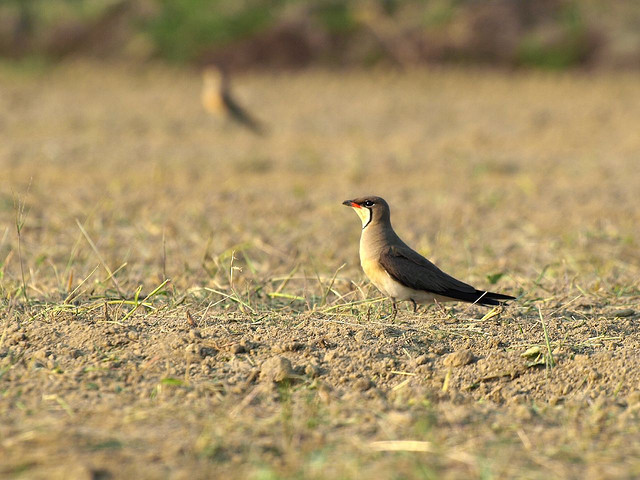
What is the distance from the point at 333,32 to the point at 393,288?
45.5ft

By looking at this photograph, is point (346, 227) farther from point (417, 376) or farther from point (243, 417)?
point (243, 417)

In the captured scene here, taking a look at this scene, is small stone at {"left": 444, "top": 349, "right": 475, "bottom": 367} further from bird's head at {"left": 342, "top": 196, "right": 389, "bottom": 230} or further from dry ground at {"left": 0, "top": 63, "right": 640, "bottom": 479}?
bird's head at {"left": 342, "top": 196, "right": 389, "bottom": 230}

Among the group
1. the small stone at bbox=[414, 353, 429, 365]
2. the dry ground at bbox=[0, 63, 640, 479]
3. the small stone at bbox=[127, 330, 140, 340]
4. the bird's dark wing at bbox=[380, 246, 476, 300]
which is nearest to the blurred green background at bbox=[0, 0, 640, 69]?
the dry ground at bbox=[0, 63, 640, 479]

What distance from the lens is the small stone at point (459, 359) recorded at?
358 cm

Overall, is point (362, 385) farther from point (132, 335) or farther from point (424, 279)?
point (132, 335)

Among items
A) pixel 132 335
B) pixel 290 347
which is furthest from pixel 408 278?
pixel 132 335

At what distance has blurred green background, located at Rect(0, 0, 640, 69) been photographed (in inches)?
663

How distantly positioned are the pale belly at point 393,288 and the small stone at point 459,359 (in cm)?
46

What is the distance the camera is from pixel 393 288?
4.04 metres

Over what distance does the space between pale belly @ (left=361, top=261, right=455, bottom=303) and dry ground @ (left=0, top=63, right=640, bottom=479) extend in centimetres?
10

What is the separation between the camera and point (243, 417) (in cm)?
306


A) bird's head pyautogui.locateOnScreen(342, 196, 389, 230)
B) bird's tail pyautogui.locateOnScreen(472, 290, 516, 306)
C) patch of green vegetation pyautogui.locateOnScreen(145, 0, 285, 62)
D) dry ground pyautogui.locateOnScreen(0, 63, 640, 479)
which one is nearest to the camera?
dry ground pyautogui.locateOnScreen(0, 63, 640, 479)

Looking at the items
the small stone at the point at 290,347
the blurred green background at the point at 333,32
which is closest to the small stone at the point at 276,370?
the small stone at the point at 290,347

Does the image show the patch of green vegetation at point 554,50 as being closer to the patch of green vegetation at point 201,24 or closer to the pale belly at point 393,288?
the patch of green vegetation at point 201,24
